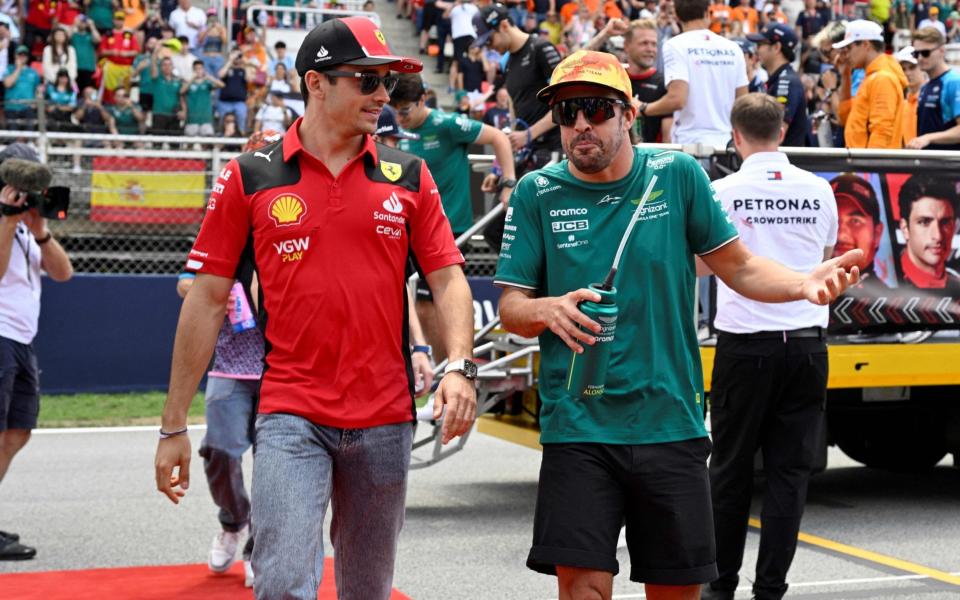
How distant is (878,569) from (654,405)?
3.35 m

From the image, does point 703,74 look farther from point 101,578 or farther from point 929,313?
point 101,578

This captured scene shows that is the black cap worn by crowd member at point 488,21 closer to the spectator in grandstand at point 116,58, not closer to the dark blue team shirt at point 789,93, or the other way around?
the dark blue team shirt at point 789,93

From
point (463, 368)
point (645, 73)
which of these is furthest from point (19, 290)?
point (645, 73)

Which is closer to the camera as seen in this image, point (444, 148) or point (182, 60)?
point (444, 148)

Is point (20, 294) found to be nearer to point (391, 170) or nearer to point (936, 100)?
point (391, 170)

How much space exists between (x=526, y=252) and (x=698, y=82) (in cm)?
520

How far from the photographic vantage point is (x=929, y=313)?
8.46 metres

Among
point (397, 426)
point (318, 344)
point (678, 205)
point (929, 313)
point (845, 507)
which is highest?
point (678, 205)

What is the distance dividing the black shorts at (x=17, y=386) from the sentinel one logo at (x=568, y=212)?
400 centimetres

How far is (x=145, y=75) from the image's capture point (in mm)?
18797

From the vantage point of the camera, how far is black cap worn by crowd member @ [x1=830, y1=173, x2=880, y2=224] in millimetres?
8250

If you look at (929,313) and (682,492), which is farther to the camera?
(929,313)

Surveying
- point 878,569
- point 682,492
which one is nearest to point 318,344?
point 682,492

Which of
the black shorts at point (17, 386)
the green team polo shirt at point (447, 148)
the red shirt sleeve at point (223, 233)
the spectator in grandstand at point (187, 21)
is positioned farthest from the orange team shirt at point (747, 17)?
the red shirt sleeve at point (223, 233)
